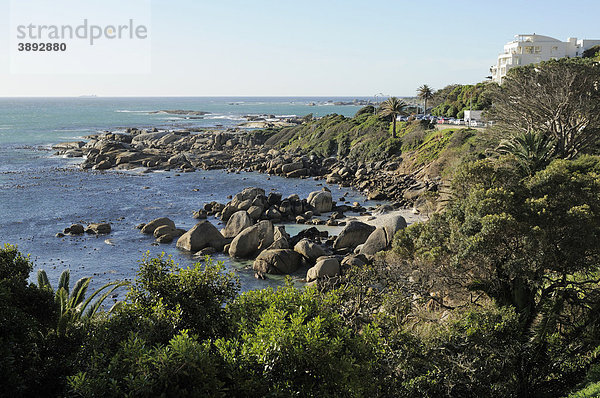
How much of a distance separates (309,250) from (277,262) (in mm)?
2671

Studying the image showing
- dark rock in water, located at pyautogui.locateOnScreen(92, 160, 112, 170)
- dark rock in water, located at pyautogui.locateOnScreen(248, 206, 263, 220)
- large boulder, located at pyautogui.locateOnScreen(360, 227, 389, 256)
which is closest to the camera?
large boulder, located at pyautogui.locateOnScreen(360, 227, 389, 256)

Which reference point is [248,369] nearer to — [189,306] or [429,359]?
[189,306]

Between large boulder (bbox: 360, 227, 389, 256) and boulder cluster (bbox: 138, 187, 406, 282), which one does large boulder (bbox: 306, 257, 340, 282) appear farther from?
large boulder (bbox: 360, 227, 389, 256)

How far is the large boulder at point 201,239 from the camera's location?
3616 centimetres

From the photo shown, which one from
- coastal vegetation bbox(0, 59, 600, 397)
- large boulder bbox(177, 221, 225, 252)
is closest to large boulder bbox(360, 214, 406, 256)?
coastal vegetation bbox(0, 59, 600, 397)

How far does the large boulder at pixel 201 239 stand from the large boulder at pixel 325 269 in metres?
9.53

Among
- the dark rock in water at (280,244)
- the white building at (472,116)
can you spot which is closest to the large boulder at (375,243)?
the dark rock in water at (280,244)

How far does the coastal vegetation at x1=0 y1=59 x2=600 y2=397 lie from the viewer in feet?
30.1

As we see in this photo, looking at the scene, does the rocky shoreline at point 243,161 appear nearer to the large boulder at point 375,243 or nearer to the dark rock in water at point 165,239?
the large boulder at point 375,243

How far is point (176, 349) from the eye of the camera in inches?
328

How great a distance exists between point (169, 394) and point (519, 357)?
1127cm

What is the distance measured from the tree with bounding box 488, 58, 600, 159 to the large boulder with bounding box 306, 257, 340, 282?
1610cm

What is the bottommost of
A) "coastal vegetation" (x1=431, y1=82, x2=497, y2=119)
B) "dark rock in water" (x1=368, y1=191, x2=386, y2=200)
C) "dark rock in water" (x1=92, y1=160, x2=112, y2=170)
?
"dark rock in water" (x1=368, y1=191, x2=386, y2=200)

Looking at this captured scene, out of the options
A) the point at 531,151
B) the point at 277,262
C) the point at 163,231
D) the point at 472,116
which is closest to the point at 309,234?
the point at 277,262
